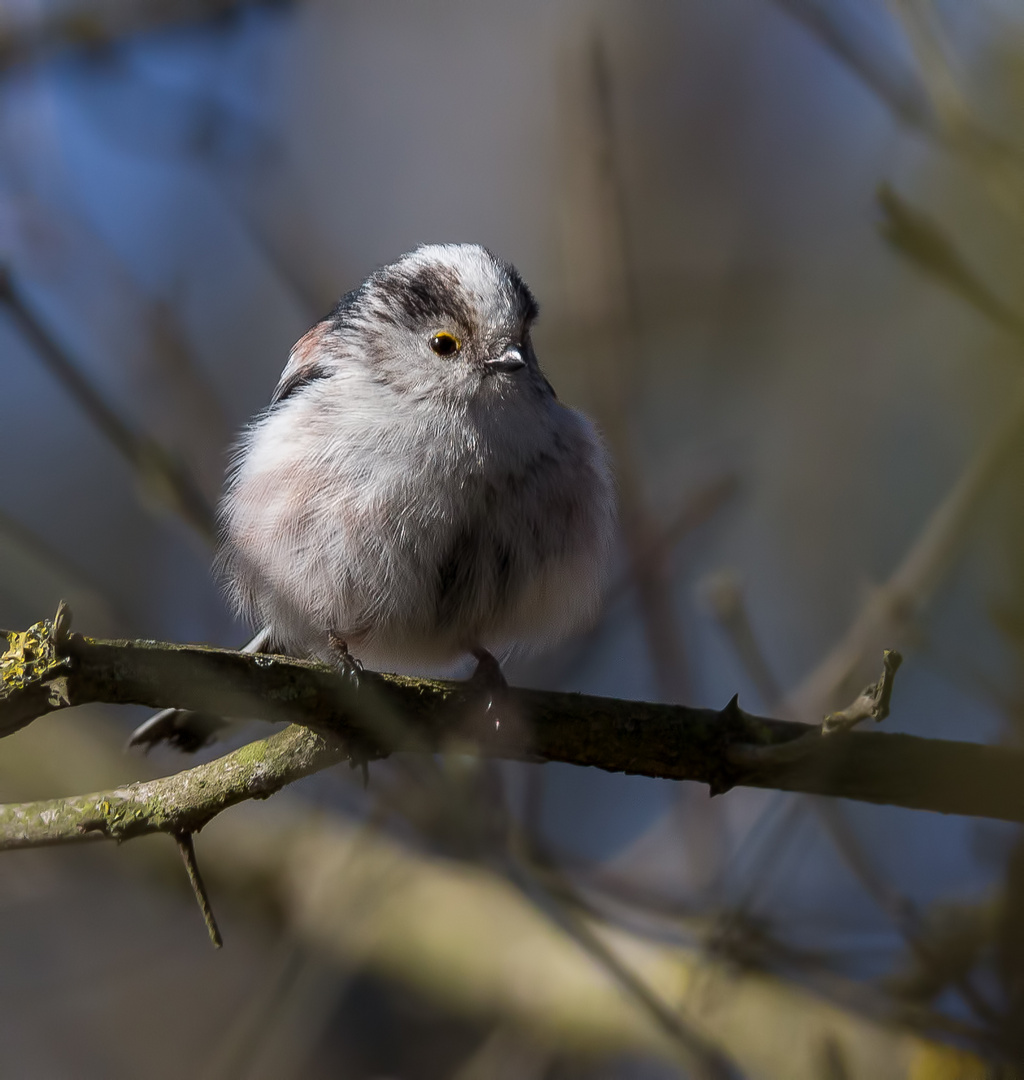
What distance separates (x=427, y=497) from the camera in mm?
3416

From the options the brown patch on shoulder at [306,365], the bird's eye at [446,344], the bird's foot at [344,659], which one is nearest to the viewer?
the bird's foot at [344,659]

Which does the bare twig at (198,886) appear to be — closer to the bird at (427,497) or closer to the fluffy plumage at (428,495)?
the bird at (427,497)

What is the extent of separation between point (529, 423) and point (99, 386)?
137 cm

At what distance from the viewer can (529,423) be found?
11.9 feet

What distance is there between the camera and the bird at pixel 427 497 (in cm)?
343

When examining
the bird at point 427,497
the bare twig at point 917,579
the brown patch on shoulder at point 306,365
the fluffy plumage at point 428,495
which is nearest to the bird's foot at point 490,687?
the bird at point 427,497

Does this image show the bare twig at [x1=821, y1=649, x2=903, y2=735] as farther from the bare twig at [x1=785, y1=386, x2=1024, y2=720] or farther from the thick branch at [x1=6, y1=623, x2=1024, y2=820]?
the bare twig at [x1=785, y1=386, x2=1024, y2=720]

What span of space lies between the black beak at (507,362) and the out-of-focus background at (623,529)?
580mm

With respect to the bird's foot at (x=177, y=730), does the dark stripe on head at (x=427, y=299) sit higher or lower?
higher

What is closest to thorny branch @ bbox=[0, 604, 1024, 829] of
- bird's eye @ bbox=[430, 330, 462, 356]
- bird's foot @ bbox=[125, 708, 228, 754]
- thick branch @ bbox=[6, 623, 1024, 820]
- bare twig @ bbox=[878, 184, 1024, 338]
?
thick branch @ bbox=[6, 623, 1024, 820]

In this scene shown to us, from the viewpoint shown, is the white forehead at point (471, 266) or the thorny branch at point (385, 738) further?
the white forehead at point (471, 266)

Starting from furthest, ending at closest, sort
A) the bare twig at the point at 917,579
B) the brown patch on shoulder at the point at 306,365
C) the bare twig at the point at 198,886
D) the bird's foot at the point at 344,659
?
the brown patch on shoulder at the point at 306,365 → the bare twig at the point at 917,579 → the bird's foot at the point at 344,659 → the bare twig at the point at 198,886

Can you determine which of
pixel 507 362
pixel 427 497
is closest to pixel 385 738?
pixel 427 497

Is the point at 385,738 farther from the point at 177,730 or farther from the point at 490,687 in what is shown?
the point at 177,730
